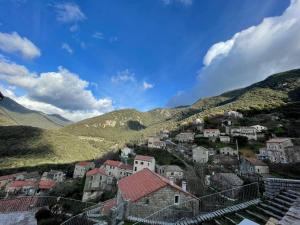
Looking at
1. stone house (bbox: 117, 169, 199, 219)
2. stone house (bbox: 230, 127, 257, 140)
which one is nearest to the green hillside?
stone house (bbox: 230, 127, 257, 140)

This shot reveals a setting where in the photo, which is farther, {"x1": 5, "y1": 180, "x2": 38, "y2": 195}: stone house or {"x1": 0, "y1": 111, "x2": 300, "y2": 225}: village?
{"x1": 5, "y1": 180, "x2": 38, "y2": 195}: stone house

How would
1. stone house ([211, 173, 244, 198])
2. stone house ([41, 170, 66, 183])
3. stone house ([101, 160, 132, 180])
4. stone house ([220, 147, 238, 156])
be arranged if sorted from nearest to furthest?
stone house ([211, 173, 244, 198]), stone house ([101, 160, 132, 180]), stone house ([220, 147, 238, 156]), stone house ([41, 170, 66, 183])

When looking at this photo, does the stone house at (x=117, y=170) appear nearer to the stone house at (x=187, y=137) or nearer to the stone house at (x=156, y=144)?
the stone house at (x=156, y=144)

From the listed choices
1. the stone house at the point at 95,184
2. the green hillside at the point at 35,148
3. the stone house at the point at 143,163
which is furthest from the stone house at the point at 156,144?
the green hillside at the point at 35,148

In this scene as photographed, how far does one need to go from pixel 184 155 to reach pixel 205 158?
939 centimetres

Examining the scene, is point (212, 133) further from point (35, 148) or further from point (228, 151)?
point (35, 148)

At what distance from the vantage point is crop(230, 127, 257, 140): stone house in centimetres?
7954

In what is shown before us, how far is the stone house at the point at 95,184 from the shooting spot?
51438 mm

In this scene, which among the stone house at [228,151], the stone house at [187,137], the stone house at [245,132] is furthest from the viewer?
the stone house at [187,137]

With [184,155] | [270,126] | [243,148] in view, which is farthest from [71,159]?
[270,126]

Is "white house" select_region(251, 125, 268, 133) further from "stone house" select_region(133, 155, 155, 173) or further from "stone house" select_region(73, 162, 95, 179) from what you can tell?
"stone house" select_region(73, 162, 95, 179)

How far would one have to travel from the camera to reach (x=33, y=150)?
11500 centimetres

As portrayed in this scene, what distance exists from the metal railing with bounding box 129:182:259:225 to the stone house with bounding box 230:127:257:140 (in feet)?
235

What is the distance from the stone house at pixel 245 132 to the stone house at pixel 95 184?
53.2 m
